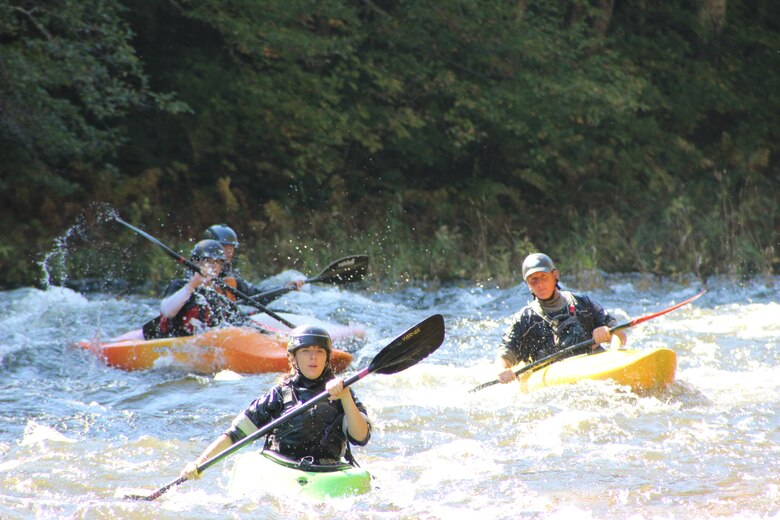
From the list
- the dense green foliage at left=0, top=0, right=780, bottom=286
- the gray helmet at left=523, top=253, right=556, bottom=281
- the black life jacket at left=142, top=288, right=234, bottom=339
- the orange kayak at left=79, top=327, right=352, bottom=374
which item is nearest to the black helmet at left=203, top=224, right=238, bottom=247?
the black life jacket at left=142, top=288, right=234, bottom=339

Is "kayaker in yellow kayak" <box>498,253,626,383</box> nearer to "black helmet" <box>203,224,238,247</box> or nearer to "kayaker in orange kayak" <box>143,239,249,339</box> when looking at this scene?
"kayaker in orange kayak" <box>143,239,249,339</box>

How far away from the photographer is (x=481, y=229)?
15.3 metres

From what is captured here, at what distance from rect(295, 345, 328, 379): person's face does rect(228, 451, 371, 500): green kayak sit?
0.39 meters

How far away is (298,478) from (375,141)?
11.1 m

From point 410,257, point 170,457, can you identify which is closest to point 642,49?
point 410,257

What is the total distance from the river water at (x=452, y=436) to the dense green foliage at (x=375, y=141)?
10.2 ft

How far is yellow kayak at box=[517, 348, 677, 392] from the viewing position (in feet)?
21.5

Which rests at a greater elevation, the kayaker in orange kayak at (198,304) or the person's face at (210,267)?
the person's face at (210,267)

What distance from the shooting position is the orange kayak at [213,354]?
8.09 meters

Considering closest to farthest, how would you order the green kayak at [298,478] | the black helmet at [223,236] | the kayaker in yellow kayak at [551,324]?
1. the green kayak at [298,478]
2. the kayaker in yellow kayak at [551,324]
3. the black helmet at [223,236]

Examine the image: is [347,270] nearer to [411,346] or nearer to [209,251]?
[209,251]

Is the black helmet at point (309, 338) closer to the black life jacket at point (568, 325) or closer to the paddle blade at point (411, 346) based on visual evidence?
the paddle blade at point (411, 346)

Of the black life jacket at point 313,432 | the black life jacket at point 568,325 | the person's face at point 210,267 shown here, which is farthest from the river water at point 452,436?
the person's face at point 210,267

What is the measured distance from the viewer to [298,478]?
4.59 metres
